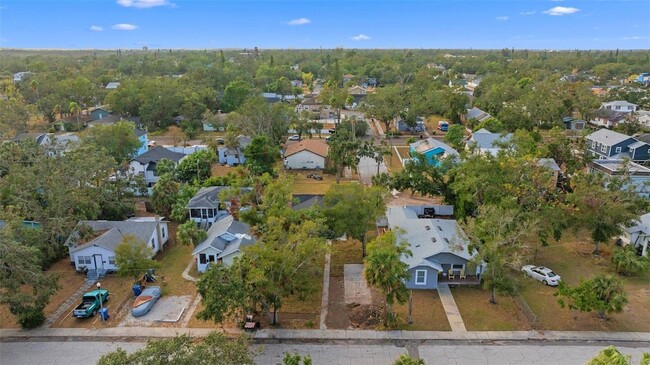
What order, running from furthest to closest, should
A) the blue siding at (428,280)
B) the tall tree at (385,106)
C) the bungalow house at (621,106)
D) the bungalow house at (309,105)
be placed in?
the bungalow house at (309,105), the bungalow house at (621,106), the tall tree at (385,106), the blue siding at (428,280)

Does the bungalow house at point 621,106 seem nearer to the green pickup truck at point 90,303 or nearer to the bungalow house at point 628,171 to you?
the bungalow house at point 628,171

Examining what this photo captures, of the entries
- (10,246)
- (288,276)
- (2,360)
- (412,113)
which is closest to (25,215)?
(10,246)

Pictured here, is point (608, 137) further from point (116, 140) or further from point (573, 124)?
point (116, 140)

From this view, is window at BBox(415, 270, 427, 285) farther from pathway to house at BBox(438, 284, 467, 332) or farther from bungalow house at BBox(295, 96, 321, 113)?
bungalow house at BBox(295, 96, 321, 113)

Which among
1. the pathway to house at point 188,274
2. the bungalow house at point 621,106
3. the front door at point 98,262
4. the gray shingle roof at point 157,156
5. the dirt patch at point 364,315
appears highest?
the bungalow house at point 621,106

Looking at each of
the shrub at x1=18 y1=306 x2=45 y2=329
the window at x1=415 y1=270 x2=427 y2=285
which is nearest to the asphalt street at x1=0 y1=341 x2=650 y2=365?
the shrub at x1=18 y1=306 x2=45 y2=329

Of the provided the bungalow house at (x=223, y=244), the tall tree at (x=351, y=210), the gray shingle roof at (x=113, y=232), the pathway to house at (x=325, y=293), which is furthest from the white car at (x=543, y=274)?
the gray shingle roof at (x=113, y=232)
